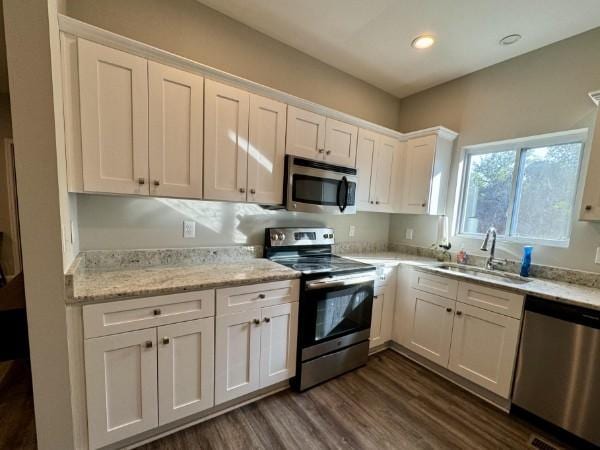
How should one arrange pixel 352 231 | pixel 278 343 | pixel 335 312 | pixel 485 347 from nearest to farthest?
pixel 278 343, pixel 485 347, pixel 335 312, pixel 352 231

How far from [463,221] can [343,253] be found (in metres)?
1.33

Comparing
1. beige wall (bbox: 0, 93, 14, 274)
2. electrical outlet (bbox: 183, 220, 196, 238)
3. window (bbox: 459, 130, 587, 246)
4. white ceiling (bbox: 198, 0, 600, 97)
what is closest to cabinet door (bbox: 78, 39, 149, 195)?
electrical outlet (bbox: 183, 220, 196, 238)

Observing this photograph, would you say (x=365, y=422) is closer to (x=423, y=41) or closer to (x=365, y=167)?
(x=365, y=167)

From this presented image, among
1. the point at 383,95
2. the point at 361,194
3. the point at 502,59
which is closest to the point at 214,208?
the point at 361,194

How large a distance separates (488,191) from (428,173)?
0.62 m

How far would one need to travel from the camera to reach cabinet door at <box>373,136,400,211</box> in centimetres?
274

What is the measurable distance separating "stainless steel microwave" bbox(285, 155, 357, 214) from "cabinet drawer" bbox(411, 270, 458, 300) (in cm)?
88

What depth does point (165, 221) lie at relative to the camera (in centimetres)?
190

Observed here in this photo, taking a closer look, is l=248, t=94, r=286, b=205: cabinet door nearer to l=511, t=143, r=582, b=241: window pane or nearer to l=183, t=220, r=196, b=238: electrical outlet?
l=183, t=220, r=196, b=238: electrical outlet

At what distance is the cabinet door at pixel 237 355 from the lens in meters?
1.64

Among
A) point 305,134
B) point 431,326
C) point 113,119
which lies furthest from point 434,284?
point 113,119

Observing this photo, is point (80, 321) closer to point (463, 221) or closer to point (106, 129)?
point (106, 129)

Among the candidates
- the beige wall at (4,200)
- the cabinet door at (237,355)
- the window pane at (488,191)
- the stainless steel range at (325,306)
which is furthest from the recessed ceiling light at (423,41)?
A: the beige wall at (4,200)

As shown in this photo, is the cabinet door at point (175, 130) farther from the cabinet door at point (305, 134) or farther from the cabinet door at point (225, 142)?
the cabinet door at point (305, 134)
